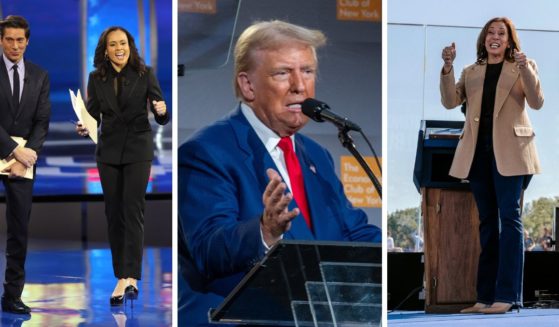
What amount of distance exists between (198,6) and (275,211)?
2.65ft

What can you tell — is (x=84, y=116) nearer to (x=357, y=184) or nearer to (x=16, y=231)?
(x=16, y=231)

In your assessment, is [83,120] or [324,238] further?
[83,120]

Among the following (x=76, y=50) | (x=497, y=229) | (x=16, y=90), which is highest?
(x=76, y=50)

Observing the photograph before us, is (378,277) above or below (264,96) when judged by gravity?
below

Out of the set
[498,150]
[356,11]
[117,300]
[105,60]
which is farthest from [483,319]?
[105,60]

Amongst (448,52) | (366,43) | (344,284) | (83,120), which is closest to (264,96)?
(366,43)

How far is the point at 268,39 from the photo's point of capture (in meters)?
3.59

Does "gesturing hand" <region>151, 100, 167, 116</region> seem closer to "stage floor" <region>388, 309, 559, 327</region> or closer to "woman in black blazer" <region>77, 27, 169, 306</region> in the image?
"woman in black blazer" <region>77, 27, 169, 306</region>

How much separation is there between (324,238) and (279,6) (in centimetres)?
88

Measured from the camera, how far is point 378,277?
11.7 feet

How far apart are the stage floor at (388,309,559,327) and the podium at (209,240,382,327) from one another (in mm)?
637

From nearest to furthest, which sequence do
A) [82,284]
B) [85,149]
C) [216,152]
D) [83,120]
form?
1. [216,152]
2. [83,120]
3. [82,284]
4. [85,149]

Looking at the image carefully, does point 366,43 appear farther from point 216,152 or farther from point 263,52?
point 216,152

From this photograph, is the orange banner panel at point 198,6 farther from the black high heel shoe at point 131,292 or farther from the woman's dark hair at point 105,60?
the black high heel shoe at point 131,292
